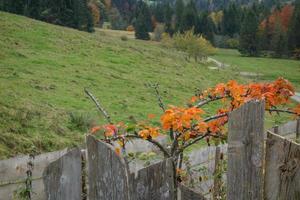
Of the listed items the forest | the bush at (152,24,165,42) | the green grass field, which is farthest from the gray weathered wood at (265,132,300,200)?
the bush at (152,24,165,42)

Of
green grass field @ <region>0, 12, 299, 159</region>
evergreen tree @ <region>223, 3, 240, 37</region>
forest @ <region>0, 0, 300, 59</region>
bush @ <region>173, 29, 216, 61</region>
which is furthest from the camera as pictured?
evergreen tree @ <region>223, 3, 240, 37</region>

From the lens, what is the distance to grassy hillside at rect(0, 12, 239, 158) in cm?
1340

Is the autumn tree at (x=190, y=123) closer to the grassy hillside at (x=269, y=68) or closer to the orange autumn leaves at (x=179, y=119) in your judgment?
the orange autumn leaves at (x=179, y=119)

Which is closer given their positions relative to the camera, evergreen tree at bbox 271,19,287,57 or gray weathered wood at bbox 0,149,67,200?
gray weathered wood at bbox 0,149,67,200

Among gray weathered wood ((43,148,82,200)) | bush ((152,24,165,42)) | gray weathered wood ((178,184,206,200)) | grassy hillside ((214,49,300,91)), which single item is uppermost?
gray weathered wood ((43,148,82,200))

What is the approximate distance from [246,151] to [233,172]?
110mm

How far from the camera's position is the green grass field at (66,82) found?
13383mm

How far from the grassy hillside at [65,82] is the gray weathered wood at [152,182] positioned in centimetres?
983

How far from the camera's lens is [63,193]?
200 centimetres

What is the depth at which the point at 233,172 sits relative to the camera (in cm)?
197

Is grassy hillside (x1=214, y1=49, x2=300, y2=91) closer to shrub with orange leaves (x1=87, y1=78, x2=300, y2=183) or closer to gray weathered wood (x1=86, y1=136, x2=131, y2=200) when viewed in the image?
shrub with orange leaves (x1=87, y1=78, x2=300, y2=183)

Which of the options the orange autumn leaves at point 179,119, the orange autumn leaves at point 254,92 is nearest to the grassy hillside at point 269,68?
the orange autumn leaves at point 254,92

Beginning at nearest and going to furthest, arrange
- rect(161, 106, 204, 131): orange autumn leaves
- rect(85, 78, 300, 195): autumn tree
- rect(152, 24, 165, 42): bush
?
rect(85, 78, 300, 195): autumn tree < rect(161, 106, 204, 131): orange autumn leaves < rect(152, 24, 165, 42): bush

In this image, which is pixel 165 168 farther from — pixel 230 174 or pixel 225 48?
pixel 225 48
